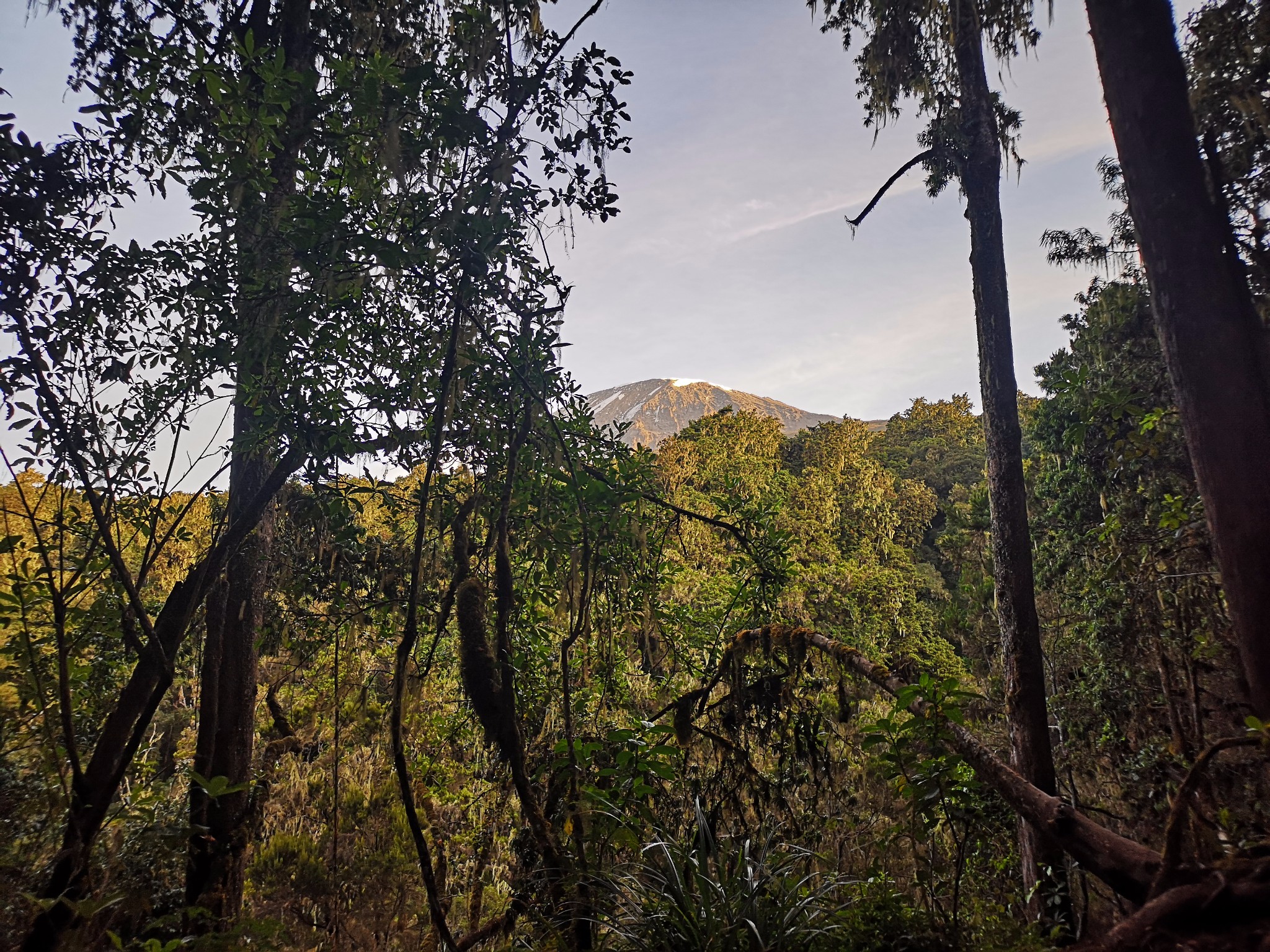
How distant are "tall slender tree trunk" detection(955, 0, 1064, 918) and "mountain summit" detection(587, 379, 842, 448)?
89.0 meters

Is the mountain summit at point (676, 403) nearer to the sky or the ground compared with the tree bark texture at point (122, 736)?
nearer to the sky

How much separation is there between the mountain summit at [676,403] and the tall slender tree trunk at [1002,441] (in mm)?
88975

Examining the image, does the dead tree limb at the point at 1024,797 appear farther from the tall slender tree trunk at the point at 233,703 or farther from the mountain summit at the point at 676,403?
the mountain summit at the point at 676,403

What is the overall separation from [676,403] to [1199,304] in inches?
4351

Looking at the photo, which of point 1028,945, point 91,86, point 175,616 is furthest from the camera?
point 91,86

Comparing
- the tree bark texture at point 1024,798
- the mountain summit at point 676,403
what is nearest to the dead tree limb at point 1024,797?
the tree bark texture at point 1024,798

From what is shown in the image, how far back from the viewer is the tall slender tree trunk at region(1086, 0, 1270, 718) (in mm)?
1972

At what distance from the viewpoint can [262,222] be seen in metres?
2.33

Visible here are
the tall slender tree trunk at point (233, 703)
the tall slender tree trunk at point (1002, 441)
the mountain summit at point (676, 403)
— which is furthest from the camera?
the mountain summit at point (676, 403)

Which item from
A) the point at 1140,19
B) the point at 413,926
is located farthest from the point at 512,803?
the point at 1140,19

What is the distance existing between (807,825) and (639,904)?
1.96 m

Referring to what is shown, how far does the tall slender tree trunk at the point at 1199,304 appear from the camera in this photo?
197 centimetres

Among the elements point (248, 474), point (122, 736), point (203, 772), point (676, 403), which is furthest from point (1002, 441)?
point (676, 403)

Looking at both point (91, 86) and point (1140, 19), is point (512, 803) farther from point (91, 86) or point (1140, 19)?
point (1140, 19)
